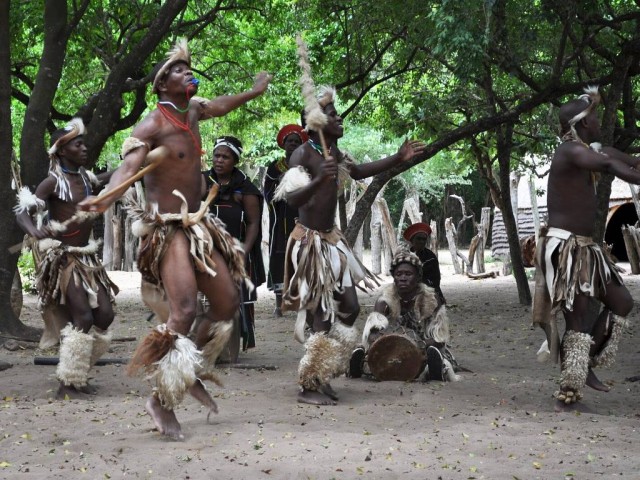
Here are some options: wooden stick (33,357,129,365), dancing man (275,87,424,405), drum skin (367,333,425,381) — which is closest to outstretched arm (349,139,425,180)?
dancing man (275,87,424,405)

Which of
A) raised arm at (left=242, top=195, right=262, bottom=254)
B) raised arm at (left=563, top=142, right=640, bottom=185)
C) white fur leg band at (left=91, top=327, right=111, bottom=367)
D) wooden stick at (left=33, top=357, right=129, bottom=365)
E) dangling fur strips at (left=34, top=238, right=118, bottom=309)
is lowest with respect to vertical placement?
wooden stick at (left=33, top=357, right=129, bottom=365)

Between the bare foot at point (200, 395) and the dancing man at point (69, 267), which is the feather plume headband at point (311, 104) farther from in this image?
the bare foot at point (200, 395)

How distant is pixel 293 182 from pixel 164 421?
1873 mm

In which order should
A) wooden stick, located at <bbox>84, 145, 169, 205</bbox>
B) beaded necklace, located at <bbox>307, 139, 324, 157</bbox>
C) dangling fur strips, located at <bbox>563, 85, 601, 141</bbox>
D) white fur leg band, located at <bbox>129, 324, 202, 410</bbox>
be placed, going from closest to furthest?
wooden stick, located at <bbox>84, 145, 169, 205</bbox>
white fur leg band, located at <bbox>129, 324, 202, 410</bbox>
dangling fur strips, located at <bbox>563, 85, 601, 141</bbox>
beaded necklace, located at <bbox>307, 139, 324, 157</bbox>

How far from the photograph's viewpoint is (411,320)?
23.1 ft

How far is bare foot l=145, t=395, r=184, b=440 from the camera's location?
4738 mm

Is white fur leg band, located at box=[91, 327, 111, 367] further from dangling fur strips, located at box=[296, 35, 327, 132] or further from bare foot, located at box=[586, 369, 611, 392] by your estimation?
bare foot, located at box=[586, 369, 611, 392]

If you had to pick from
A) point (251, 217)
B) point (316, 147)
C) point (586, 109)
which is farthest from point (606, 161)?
point (251, 217)

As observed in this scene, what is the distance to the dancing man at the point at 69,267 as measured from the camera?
6.15 meters

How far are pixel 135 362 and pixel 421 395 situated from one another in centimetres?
227

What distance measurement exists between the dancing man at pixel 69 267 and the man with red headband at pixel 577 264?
9.95 feet

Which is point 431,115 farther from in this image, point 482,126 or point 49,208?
point 49,208

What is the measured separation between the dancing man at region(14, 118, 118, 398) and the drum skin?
6.41 feet

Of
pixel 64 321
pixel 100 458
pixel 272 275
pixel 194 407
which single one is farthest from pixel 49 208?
pixel 272 275
